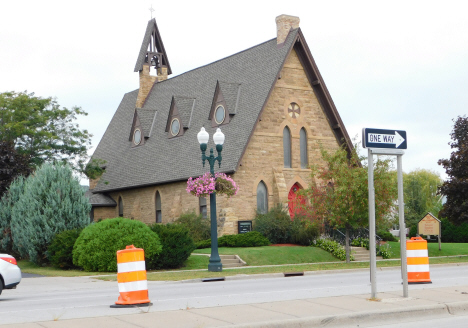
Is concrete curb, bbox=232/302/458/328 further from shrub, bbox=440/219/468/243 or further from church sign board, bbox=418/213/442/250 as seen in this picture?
shrub, bbox=440/219/468/243

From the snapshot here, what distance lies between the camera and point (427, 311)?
1073 centimetres

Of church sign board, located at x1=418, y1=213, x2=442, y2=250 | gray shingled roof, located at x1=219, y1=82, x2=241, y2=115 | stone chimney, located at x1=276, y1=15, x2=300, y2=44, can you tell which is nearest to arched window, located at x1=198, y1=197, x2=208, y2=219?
gray shingled roof, located at x1=219, y1=82, x2=241, y2=115

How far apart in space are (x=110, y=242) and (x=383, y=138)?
49.8 feet

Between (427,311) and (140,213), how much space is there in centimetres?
3038

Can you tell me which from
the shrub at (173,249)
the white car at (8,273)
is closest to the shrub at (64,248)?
the shrub at (173,249)

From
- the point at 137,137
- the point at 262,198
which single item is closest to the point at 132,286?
the point at 262,198

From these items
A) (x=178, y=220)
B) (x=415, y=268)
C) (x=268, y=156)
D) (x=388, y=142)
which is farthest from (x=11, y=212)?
(x=388, y=142)

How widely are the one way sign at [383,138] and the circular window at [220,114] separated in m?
23.6

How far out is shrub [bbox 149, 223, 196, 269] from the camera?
2539cm

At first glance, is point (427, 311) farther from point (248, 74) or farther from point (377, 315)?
point (248, 74)

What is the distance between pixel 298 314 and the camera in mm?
10211

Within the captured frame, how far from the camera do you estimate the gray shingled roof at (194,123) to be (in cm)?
3369

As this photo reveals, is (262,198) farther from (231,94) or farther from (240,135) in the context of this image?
(231,94)

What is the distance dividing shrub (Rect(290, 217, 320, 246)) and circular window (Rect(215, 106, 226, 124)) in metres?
7.09
